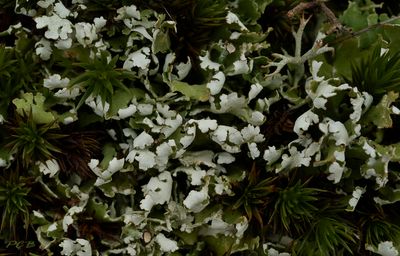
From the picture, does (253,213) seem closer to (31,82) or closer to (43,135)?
(43,135)

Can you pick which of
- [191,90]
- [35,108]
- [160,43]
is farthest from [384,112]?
[35,108]

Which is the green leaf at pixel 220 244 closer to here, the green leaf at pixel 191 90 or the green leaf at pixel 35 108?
the green leaf at pixel 191 90

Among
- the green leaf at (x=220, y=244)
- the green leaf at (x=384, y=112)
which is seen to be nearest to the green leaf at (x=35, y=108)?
the green leaf at (x=220, y=244)

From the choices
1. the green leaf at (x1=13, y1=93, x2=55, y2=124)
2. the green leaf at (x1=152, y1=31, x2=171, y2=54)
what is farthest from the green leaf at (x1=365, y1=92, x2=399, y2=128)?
the green leaf at (x1=13, y1=93, x2=55, y2=124)

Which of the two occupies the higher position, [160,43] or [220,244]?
[160,43]

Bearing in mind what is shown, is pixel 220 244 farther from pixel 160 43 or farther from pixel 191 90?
pixel 160 43

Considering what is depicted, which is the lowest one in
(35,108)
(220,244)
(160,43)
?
(220,244)

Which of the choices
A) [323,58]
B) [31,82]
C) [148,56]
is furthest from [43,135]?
[323,58]

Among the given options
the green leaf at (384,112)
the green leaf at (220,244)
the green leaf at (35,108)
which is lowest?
the green leaf at (220,244)
